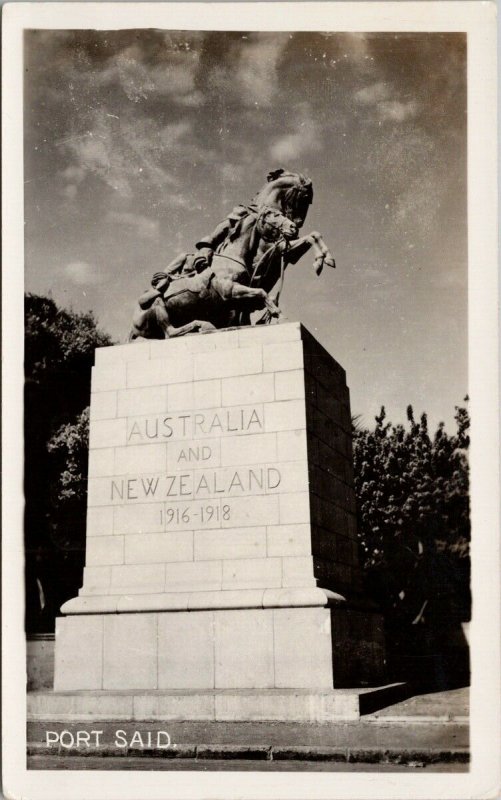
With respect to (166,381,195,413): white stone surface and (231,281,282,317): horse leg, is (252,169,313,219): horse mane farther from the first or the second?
(166,381,195,413): white stone surface

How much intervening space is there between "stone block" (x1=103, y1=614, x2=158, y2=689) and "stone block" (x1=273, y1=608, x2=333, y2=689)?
62.9 inches

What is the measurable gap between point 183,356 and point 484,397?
437 cm

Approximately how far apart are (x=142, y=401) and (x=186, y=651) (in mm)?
3452

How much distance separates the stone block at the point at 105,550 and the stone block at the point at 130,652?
82 centimetres

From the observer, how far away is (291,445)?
11.7 metres

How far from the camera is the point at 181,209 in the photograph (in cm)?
1423

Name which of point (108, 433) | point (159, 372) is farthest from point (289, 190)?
point (108, 433)

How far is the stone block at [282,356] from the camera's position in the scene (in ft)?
39.3

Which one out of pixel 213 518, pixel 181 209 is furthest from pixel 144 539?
pixel 181 209

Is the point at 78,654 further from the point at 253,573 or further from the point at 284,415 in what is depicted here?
the point at 284,415

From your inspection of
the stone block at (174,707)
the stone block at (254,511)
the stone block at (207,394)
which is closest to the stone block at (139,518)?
the stone block at (254,511)

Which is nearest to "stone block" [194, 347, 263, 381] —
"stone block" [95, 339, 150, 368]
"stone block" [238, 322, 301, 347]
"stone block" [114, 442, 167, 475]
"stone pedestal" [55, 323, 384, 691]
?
"stone pedestal" [55, 323, 384, 691]

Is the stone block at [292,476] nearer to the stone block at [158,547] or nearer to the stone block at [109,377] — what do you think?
the stone block at [158,547]

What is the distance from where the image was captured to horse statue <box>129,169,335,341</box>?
1308 cm
